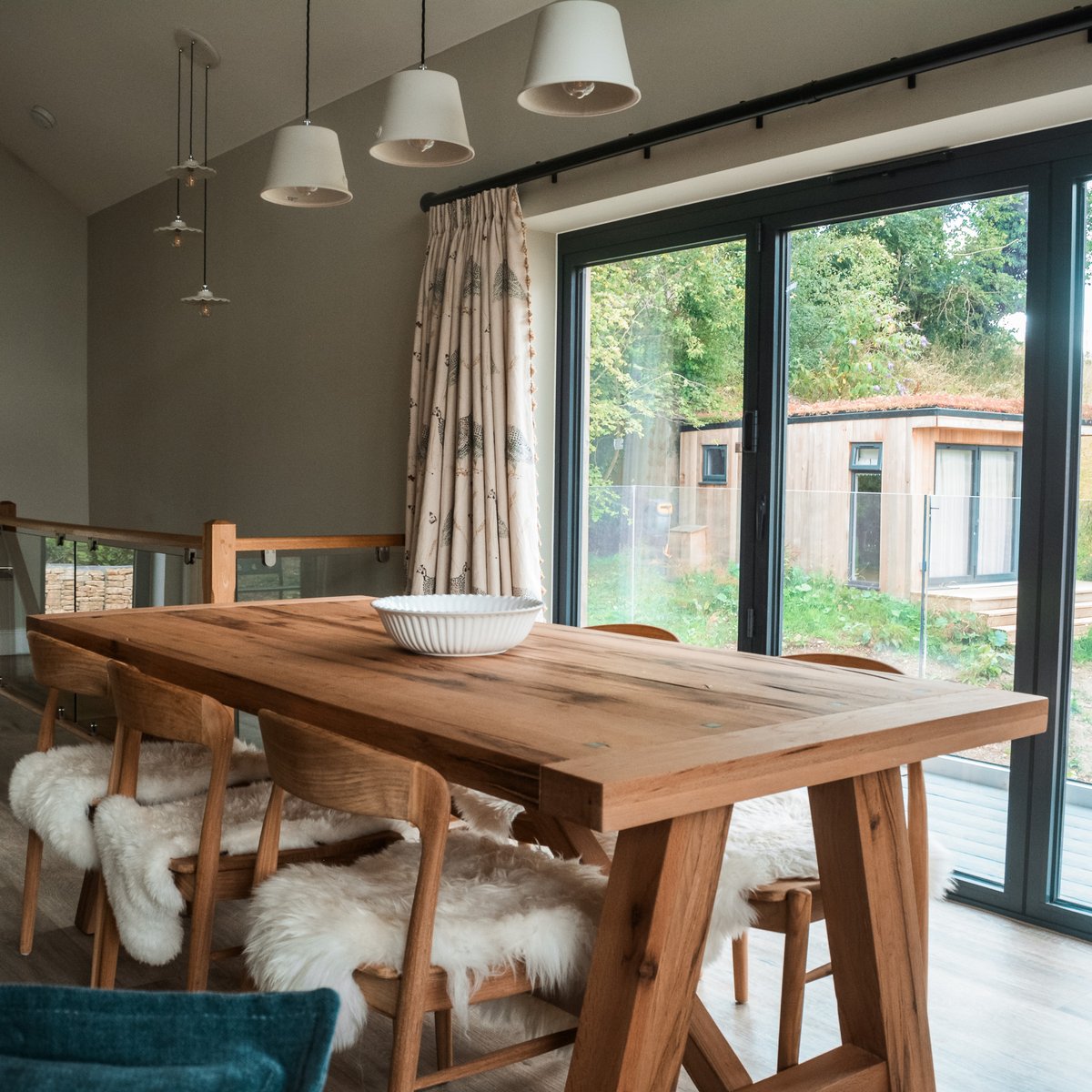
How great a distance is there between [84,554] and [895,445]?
3.10 m

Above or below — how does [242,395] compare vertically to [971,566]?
above

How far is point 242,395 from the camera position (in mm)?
5746

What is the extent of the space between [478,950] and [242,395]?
4.59 meters

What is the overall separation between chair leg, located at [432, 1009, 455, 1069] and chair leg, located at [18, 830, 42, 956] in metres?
1.18

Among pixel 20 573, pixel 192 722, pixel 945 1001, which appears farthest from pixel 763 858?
pixel 20 573

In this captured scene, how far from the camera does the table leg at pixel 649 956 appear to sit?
1.51 metres

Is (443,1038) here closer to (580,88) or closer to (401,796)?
(401,796)

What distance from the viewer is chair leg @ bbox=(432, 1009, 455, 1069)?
2.09m

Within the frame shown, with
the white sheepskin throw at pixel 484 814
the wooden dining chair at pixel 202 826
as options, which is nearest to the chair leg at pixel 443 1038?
the wooden dining chair at pixel 202 826

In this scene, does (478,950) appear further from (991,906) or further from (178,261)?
(178,261)

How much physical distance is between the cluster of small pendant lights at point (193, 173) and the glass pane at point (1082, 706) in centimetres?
273

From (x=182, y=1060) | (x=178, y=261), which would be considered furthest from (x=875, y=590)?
(x=178, y=261)

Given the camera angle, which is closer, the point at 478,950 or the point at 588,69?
the point at 478,950

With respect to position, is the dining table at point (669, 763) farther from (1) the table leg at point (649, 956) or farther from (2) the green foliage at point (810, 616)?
(2) the green foliage at point (810, 616)
